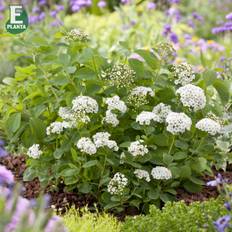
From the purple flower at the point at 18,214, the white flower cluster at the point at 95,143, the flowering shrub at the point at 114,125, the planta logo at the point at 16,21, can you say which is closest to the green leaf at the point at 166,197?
the flowering shrub at the point at 114,125

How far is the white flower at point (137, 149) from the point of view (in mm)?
4129

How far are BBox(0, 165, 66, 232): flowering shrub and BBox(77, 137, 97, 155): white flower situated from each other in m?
0.94

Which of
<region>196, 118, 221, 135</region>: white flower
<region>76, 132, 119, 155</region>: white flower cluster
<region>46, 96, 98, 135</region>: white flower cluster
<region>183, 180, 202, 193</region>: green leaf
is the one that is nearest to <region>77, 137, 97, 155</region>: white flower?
<region>76, 132, 119, 155</region>: white flower cluster

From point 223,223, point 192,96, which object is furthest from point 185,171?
point 223,223

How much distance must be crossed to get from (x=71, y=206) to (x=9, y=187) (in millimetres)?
1168

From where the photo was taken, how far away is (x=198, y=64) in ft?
29.0

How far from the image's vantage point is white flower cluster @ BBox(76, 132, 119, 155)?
407 centimetres

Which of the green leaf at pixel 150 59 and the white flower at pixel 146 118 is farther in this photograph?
the green leaf at pixel 150 59

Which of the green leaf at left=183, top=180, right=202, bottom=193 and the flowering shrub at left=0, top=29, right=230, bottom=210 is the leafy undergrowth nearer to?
the flowering shrub at left=0, top=29, right=230, bottom=210

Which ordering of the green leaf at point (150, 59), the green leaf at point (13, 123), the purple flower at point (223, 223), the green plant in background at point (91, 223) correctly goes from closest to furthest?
the purple flower at point (223, 223) < the green plant in background at point (91, 223) < the green leaf at point (13, 123) < the green leaf at point (150, 59)

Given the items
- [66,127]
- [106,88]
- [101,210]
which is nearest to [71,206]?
[101,210]

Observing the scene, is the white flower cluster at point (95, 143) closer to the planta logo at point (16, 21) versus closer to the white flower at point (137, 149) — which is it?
the white flower at point (137, 149)

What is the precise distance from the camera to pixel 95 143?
13.5 feet

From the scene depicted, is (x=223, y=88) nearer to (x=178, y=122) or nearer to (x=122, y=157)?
(x=178, y=122)
